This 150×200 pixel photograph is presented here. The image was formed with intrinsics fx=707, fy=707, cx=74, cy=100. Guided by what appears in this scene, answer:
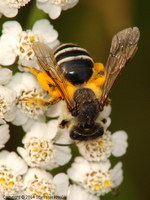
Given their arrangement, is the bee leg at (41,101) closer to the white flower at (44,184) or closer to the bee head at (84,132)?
the bee head at (84,132)

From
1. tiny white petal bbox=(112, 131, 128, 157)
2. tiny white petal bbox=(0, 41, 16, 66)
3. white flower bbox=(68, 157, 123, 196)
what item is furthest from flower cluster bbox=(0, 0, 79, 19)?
white flower bbox=(68, 157, 123, 196)

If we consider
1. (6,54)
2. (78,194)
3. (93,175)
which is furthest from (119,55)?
(78,194)

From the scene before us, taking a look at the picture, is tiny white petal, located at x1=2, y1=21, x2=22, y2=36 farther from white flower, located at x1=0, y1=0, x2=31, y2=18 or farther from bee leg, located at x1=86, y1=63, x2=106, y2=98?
bee leg, located at x1=86, y1=63, x2=106, y2=98

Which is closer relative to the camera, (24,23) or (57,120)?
Answer: (57,120)

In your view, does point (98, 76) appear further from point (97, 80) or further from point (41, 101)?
point (41, 101)

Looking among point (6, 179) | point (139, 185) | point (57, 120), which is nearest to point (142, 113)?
point (139, 185)

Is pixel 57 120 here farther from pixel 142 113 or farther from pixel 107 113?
pixel 142 113
